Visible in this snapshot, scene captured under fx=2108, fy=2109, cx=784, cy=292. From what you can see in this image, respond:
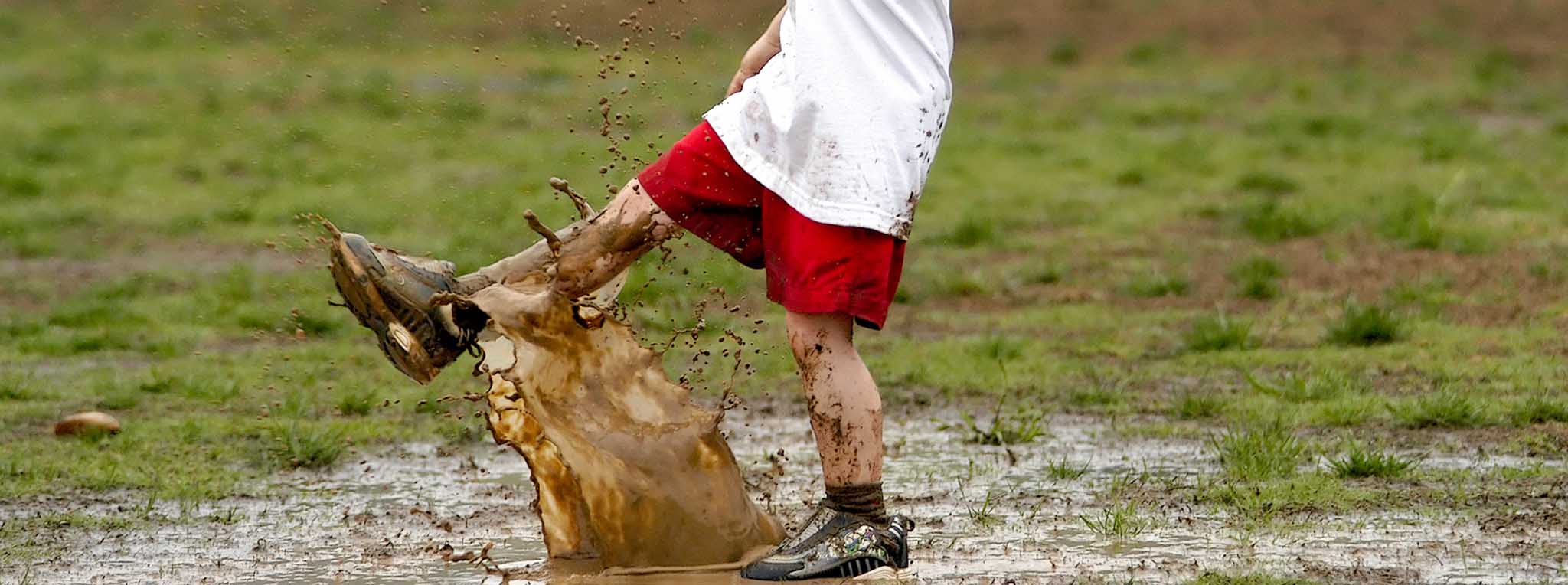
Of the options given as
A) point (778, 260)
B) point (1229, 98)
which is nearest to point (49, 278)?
point (778, 260)

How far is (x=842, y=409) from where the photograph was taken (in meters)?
4.79

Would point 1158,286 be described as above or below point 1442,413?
below

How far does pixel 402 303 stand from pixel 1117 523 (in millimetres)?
1854

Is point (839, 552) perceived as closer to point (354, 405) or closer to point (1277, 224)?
point (354, 405)

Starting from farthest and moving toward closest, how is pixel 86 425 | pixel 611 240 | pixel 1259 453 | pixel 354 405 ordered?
pixel 354 405 < pixel 86 425 < pixel 1259 453 < pixel 611 240

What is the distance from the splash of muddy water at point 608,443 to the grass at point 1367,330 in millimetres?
3649

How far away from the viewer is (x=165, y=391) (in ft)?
24.9

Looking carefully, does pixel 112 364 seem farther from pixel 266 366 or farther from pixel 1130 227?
pixel 1130 227

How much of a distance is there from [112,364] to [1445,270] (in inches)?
229

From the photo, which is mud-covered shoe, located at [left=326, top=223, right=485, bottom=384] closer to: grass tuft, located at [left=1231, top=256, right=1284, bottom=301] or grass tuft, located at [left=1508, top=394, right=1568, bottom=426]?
grass tuft, located at [left=1508, top=394, right=1568, bottom=426]

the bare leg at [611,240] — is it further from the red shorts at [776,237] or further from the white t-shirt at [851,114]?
the white t-shirt at [851,114]

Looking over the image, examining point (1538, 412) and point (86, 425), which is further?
point (86, 425)

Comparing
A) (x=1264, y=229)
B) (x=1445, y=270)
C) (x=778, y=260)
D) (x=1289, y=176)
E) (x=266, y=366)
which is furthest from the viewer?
(x=1289, y=176)

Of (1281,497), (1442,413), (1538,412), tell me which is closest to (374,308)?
(1281,497)
